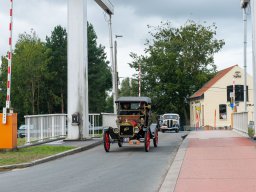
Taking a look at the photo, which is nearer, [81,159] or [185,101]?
[81,159]

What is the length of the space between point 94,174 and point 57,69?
66346 mm

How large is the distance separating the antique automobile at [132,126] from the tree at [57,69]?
189ft

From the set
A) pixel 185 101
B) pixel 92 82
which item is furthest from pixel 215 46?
pixel 92 82

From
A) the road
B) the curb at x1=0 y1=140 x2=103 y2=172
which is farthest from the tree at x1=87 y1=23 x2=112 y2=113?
the road

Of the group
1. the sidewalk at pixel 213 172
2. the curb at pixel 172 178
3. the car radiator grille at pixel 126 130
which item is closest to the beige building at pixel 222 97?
the car radiator grille at pixel 126 130

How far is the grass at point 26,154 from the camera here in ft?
48.1

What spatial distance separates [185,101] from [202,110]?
29.9 feet

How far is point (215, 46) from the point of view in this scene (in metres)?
71.5

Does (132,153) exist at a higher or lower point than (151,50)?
lower

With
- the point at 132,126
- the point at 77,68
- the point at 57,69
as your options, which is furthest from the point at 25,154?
the point at 57,69

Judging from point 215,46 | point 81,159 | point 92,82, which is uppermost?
point 215,46

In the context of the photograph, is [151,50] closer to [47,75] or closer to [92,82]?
[92,82]

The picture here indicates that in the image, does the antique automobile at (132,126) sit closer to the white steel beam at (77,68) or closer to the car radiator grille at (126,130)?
the car radiator grille at (126,130)

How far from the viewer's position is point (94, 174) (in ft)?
39.4
